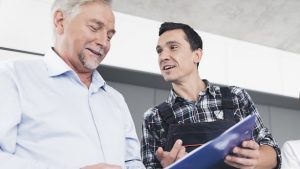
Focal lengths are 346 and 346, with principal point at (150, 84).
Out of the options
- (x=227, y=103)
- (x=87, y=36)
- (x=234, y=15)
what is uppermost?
(x=234, y=15)

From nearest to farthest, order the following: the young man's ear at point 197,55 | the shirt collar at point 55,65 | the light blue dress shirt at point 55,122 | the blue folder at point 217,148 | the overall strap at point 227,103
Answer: the blue folder at point 217,148 → the light blue dress shirt at point 55,122 → the shirt collar at point 55,65 → the overall strap at point 227,103 → the young man's ear at point 197,55

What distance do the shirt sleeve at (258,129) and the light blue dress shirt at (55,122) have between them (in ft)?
1.79

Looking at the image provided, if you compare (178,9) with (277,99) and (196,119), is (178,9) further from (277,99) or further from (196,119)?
(196,119)

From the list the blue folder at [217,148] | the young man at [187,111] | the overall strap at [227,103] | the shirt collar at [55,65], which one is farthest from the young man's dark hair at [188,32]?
the blue folder at [217,148]

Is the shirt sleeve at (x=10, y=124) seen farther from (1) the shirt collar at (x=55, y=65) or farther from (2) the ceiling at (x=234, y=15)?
(2) the ceiling at (x=234, y=15)

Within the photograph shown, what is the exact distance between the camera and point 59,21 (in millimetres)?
1122

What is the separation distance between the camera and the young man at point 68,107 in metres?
0.85

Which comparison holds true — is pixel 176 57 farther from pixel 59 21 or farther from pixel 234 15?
pixel 234 15

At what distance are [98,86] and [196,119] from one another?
0.50 metres

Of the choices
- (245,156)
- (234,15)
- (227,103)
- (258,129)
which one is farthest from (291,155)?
(234,15)

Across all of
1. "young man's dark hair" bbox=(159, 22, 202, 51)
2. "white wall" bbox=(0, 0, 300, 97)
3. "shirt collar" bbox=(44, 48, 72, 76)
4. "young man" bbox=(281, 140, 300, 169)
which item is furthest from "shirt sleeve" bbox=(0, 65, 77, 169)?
"white wall" bbox=(0, 0, 300, 97)

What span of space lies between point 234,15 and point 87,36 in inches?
80.7

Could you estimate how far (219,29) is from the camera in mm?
2990

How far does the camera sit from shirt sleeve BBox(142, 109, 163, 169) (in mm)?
1359
